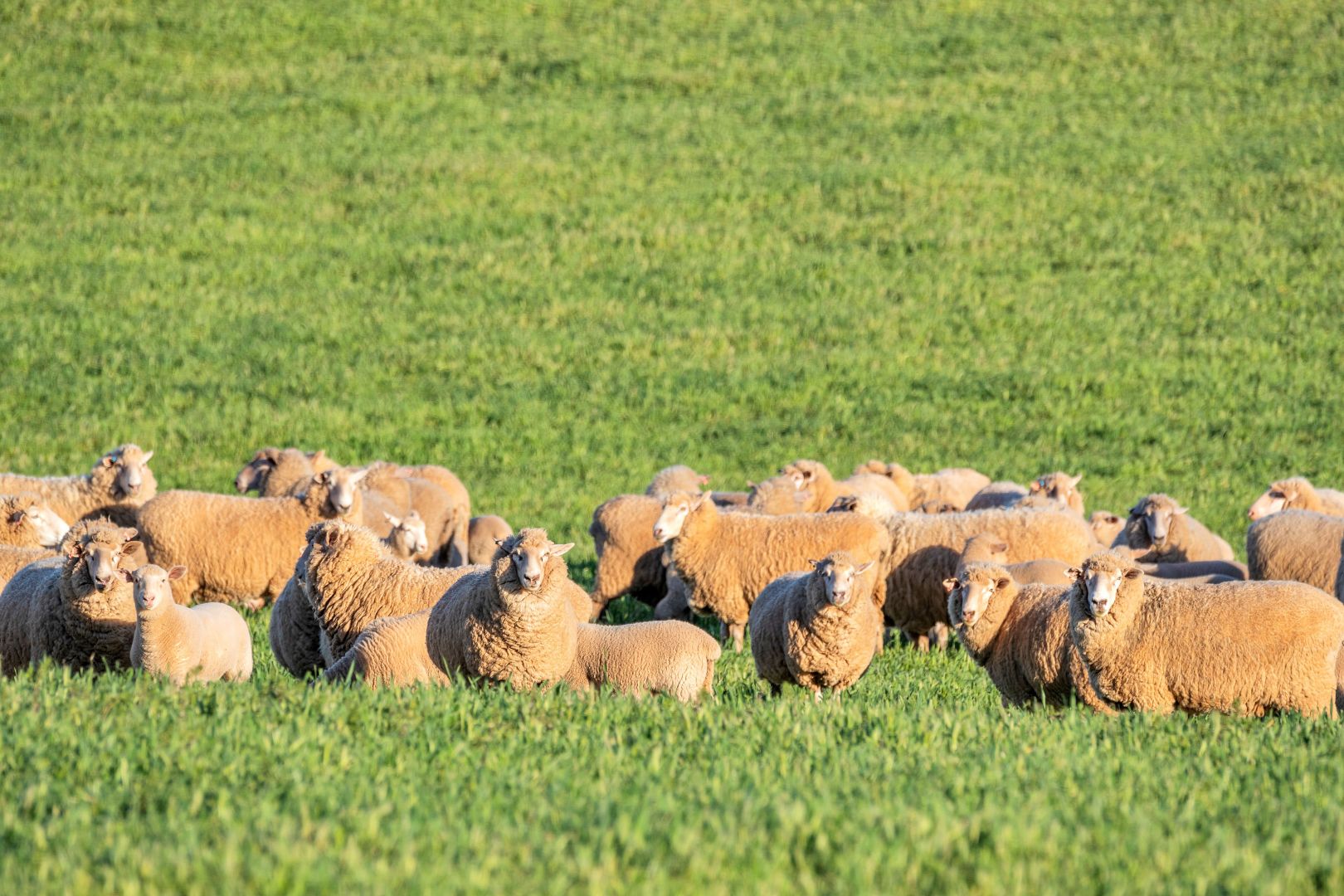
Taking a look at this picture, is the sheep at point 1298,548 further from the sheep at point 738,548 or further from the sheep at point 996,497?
the sheep at point 738,548

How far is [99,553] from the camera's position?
8297 mm

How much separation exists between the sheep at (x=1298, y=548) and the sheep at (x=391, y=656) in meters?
6.72

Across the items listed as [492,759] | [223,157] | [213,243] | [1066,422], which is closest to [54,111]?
[223,157]

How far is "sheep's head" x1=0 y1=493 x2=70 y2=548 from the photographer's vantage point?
11.7 metres

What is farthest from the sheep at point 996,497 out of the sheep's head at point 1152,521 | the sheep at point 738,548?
the sheep at point 738,548

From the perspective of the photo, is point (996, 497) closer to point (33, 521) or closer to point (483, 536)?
point (483, 536)

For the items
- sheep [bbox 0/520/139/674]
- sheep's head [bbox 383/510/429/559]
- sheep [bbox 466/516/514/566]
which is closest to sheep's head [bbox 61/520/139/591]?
sheep [bbox 0/520/139/674]

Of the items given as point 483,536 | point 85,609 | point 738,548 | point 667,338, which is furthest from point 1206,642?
point 667,338

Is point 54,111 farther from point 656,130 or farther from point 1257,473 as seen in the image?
point 1257,473

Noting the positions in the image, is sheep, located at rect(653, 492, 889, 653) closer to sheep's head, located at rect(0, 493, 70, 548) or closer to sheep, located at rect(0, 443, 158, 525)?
sheep's head, located at rect(0, 493, 70, 548)

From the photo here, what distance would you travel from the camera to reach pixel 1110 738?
6656 mm

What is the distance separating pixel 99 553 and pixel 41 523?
3818 mm

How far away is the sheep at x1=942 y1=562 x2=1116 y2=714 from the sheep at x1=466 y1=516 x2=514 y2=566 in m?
6.38

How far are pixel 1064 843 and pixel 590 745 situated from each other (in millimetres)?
2006
